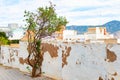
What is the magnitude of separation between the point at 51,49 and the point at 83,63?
3.44m

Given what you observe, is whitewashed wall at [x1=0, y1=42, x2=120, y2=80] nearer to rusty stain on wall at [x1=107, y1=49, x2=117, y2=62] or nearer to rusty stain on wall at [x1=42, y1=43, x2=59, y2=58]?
rusty stain on wall at [x1=107, y1=49, x2=117, y2=62]

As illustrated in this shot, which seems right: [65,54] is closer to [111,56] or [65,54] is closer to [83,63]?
[83,63]

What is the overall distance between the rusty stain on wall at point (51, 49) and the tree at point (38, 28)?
401 mm

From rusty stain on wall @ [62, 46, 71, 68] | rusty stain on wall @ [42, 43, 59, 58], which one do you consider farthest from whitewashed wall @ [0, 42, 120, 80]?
rusty stain on wall @ [42, 43, 59, 58]

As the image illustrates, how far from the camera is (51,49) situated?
50.9 ft

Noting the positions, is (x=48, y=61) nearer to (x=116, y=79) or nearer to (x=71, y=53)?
(x=71, y=53)

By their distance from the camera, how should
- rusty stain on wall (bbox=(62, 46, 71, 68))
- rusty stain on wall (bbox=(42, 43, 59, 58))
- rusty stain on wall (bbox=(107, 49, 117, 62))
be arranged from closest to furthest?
rusty stain on wall (bbox=(107, 49, 117, 62)) → rusty stain on wall (bbox=(62, 46, 71, 68)) → rusty stain on wall (bbox=(42, 43, 59, 58))

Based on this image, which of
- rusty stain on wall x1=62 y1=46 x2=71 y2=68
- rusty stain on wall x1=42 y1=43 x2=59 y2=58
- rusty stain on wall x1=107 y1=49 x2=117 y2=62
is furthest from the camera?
rusty stain on wall x1=42 y1=43 x2=59 y2=58

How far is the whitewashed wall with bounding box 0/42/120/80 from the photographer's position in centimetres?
1041

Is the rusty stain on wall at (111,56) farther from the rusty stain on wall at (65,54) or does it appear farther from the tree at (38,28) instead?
the tree at (38,28)

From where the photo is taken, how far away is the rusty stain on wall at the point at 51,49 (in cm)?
1505

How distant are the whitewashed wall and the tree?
53 centimetres

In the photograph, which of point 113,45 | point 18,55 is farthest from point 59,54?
point 18,55

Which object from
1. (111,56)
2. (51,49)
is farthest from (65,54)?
(111,56)
